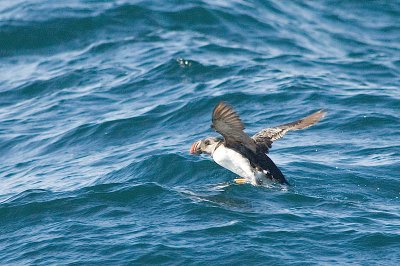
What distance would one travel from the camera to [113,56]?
18.5 meters

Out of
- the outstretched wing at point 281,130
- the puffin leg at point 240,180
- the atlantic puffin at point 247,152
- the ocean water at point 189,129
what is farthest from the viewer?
the puffin leg at point 240,180

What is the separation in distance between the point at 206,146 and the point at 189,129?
114 inches

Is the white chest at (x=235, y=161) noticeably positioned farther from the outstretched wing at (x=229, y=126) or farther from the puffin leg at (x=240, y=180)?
the puffin leg at (x=240, y=180)

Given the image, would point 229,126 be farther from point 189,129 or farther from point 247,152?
point 189,129

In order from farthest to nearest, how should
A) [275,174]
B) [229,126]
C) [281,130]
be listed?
[281,130] → [275,174] → [229,126]

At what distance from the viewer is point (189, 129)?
14469 millimetres

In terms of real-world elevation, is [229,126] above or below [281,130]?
above

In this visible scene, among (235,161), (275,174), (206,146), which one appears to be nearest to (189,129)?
(206,146)

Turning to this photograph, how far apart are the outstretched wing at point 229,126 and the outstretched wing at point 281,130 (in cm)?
37

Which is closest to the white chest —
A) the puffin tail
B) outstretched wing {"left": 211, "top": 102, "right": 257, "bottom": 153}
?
outstretched wing {"left": 211, "top": 102, "right": 257, "bottom": 153}

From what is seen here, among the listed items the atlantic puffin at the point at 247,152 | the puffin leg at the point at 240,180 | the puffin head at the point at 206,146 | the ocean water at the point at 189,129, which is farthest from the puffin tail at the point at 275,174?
the puffin head at the point at 206,146

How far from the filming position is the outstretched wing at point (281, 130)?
36.9 feet

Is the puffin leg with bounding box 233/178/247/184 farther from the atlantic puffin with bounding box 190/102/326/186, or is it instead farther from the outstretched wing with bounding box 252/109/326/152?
the outstretched wing with bounding box 252/109/326/152

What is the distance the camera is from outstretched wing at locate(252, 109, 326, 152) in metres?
11.2
